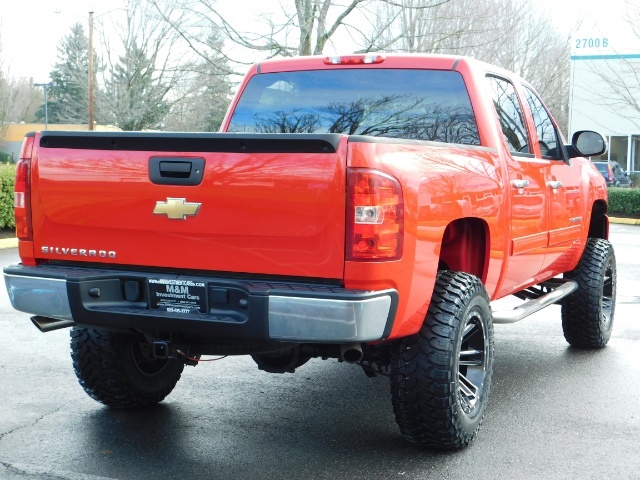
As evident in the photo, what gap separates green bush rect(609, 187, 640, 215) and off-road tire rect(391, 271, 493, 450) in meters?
21.8

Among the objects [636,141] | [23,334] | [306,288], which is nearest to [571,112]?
[636,141]

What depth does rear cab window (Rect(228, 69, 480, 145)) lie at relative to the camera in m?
5.22

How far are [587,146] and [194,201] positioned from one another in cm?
361

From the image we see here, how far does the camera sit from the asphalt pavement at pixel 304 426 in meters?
4.18

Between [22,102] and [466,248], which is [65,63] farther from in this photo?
[466,248]

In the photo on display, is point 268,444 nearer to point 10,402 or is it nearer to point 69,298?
point 69,298

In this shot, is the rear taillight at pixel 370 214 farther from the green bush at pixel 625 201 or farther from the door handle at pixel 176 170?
the green bush at pixel 625 201

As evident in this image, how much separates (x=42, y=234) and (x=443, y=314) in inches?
75.7

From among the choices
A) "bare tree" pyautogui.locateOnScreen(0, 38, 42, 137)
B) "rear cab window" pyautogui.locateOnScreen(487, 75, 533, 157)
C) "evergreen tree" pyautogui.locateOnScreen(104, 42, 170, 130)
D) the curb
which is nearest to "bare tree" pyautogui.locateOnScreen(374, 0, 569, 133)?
the curb

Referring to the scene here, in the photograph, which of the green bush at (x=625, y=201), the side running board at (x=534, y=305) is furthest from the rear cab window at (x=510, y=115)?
the green bush at (x=625, y=201)

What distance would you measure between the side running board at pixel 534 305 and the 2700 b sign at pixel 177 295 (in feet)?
5.73

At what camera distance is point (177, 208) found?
12.9 feet

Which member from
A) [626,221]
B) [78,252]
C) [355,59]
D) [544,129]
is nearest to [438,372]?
[78,252]

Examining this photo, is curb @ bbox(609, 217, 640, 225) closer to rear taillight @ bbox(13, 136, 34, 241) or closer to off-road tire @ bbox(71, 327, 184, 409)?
off-road tire @ bbox(71, 327, 184, 409)
